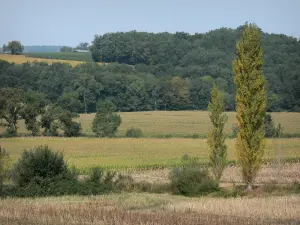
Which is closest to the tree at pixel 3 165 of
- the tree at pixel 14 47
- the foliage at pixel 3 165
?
the foliage at pixel 3 165

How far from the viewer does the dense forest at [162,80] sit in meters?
95.1

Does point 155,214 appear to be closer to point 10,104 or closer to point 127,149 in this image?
point 127,149

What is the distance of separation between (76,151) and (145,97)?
4921 cm

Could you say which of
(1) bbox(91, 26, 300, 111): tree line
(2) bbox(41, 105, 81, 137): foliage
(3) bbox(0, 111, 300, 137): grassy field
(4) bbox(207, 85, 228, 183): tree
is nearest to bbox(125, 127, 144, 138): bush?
(3) bbox(0, 111, 300, 137): grassy field

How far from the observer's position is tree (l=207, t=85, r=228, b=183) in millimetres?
35969

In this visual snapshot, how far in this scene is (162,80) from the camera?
108750mm

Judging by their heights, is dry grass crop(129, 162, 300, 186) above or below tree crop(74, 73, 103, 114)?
below

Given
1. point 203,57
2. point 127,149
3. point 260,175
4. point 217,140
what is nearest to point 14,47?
point 203,57

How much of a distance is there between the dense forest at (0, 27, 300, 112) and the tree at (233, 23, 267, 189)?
47939mm

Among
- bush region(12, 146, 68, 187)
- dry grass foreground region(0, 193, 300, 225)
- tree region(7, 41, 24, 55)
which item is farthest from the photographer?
tree region(7, 41, 24, 55)

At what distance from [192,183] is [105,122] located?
1683 inches

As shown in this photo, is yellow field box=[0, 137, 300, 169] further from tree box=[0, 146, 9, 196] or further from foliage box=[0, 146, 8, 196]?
foliage box=[0, 146, 8, 196]

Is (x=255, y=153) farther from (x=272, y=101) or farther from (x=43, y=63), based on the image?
(x=43, y=63)

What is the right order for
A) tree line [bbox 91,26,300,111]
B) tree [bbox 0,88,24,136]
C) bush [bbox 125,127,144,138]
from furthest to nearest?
tree line [bbox 91,26,300,111] < bush [bbox 125,127,144,138] < tree [bbox 0,88,24,136]
